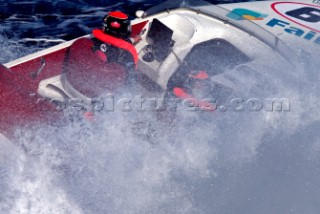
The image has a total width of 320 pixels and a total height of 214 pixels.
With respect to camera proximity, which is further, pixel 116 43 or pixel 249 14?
pixel 249 14

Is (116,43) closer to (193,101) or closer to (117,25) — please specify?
(117,25)

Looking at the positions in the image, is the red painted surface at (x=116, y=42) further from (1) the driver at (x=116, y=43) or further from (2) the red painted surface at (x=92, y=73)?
(2) the red painted surface at (x=92, y=73)

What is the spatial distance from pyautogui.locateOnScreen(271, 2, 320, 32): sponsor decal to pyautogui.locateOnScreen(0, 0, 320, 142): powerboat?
0.13 ft

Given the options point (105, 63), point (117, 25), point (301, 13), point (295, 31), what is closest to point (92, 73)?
point (105, 63)

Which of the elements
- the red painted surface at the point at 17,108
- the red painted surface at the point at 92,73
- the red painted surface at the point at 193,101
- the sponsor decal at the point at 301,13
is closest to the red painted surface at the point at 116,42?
the red painted surface at the point at 92,73

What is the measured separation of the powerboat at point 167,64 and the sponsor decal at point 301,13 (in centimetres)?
4

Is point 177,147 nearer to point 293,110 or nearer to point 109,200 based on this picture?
point 109,200

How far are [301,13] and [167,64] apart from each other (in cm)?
221

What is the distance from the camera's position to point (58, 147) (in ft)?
12.2

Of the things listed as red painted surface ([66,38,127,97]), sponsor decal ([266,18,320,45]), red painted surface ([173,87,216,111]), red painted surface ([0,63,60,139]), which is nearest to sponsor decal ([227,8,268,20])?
sponsor decal ([266,18,320,45])

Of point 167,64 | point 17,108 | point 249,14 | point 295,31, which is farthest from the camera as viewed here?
point 249,14

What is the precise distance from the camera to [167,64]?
15.9 feet

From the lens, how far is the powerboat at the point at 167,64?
3.88 metres

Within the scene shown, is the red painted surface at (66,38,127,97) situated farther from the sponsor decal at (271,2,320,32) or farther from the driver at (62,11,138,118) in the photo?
the sponsor decal at (271,2,320,32)
